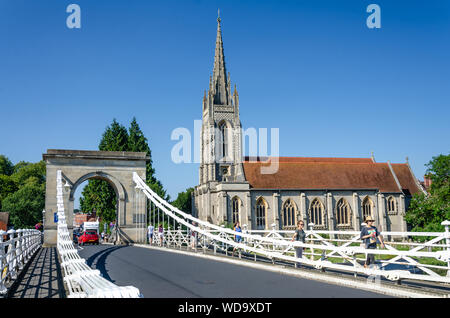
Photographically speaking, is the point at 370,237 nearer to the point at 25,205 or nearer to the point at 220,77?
the point at 220,77

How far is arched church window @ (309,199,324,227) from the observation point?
50156 mm

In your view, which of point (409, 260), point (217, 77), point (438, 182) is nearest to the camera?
point (409, 260)

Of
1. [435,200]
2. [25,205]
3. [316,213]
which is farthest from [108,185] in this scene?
[435,200]

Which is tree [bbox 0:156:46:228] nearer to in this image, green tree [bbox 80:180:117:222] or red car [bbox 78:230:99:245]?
green tree [bbox 80:180:117:222]

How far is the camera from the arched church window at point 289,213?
4944 cm

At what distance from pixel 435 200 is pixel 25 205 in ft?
184

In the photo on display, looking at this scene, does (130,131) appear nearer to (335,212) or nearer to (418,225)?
(335,212)

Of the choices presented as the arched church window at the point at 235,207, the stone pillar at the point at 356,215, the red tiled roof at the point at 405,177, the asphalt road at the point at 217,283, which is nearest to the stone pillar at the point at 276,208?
the arched church window at the point at 235,207

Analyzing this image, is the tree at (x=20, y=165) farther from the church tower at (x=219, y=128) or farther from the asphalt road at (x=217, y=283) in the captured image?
the asphalt road at (x=217, y=283)

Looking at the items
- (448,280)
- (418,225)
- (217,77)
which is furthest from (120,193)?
(217,77)

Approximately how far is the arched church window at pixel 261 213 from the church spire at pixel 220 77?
20612 millimetres

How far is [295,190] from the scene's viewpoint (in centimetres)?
5034
